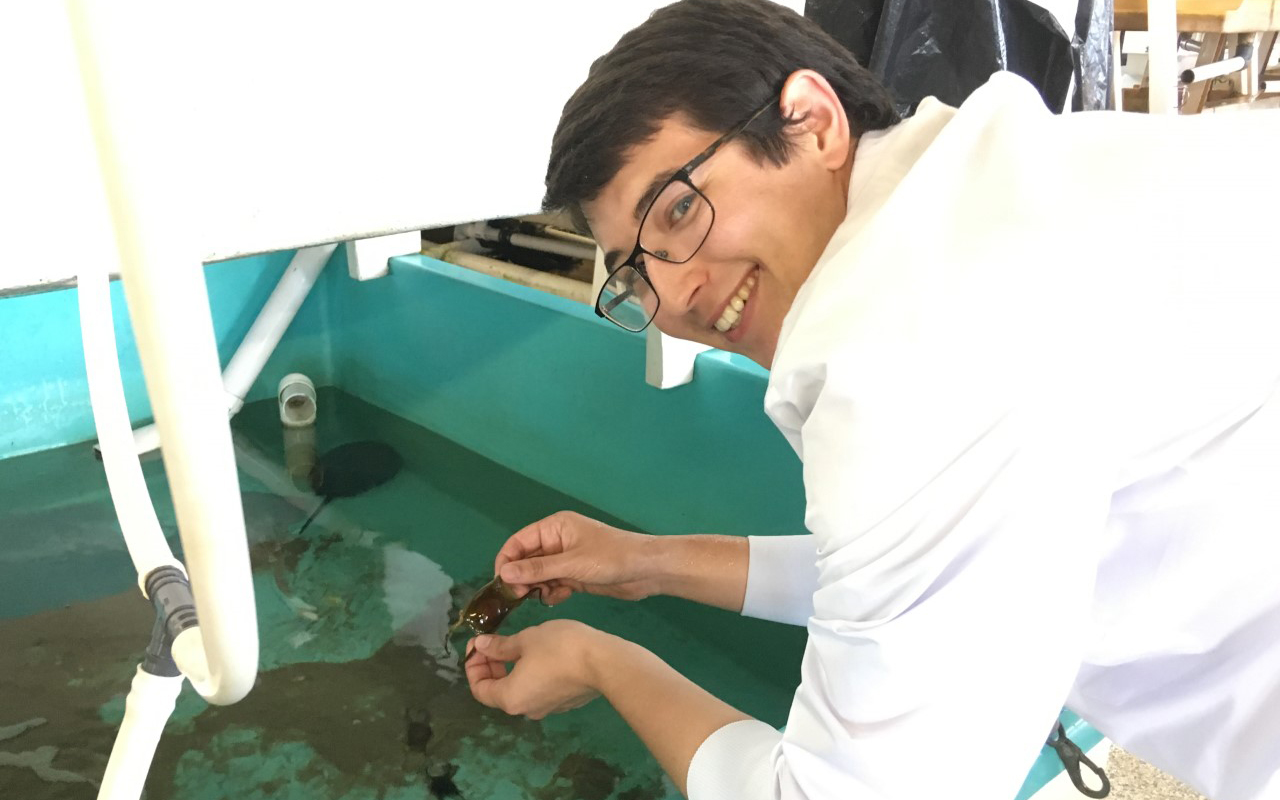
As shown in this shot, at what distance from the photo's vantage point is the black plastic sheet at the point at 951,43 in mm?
1073

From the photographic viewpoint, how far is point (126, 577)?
1161 mm

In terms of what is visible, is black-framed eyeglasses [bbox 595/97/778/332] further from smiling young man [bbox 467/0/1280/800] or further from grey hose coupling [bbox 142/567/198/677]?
grey hose coupling [bbox 142/567/198/677]

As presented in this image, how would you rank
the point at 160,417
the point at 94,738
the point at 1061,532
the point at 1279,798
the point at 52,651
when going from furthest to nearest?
the point at 52,651 < the point at 94,738 < the point at 1279,798 < the point at 1061,532 < the point at 160,417

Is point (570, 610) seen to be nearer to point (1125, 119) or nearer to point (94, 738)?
point (94, 738)

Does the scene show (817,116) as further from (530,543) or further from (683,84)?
(530,543)

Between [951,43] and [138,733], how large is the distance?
112cm

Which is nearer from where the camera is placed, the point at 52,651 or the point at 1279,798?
the point at 1279,798

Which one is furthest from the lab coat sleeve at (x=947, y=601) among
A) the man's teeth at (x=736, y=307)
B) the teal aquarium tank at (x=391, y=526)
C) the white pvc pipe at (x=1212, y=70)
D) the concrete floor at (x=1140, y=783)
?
the white pvc pipe at (x=1212, y=70)

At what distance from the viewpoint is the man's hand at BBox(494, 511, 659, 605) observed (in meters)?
0.88

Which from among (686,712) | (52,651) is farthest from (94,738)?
(686,712)

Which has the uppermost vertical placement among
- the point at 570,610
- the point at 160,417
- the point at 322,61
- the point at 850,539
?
the point at 322,61

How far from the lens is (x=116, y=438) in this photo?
40 cm

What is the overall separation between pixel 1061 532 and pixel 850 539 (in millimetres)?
101

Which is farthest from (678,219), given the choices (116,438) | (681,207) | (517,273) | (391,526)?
(517,273)
